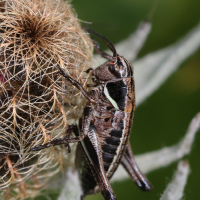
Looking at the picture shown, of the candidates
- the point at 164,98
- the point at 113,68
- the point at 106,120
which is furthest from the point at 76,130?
the point at 164,98

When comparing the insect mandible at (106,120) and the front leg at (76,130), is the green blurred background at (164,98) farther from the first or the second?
the front leg at (76,130)

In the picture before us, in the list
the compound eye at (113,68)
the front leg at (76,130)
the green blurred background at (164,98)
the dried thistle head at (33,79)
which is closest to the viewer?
the dried thistle head at (33,79)

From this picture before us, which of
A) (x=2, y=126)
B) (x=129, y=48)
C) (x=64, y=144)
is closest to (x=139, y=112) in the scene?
(x=129, y=48)

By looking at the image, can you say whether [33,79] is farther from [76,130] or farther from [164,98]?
[164,98]

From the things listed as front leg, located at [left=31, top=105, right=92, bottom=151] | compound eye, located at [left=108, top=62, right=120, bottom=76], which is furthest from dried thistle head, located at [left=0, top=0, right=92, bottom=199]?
compound eye, located at [left=108, top=62, right=120, bottom=76]

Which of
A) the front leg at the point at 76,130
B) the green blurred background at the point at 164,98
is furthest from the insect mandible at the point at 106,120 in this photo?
the green blurred background at the point at 164,98

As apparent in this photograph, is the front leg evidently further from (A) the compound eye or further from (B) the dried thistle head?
(A) the compound eye
